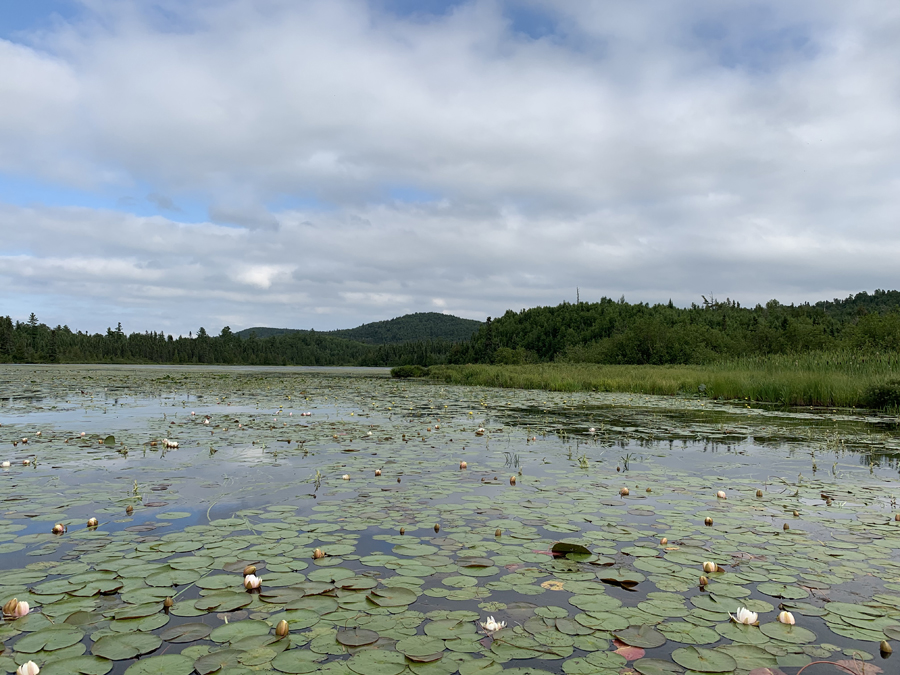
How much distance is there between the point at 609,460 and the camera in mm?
8445

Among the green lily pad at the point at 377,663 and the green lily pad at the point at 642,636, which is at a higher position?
the green lily pad at the point at 642,636

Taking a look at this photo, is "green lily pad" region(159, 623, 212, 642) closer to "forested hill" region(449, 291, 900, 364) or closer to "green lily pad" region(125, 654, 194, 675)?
"green lily pad" region(125, 654, 194, 675)

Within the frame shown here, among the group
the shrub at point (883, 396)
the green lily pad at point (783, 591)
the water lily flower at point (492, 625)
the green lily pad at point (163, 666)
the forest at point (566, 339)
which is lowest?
the green lily pad at point (163, 666)

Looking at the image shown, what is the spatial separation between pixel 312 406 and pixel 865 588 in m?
15.1

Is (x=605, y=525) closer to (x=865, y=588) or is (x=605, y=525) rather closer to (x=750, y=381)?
(x=865, y=588)

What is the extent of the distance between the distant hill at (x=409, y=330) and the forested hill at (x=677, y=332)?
66789 millimetres

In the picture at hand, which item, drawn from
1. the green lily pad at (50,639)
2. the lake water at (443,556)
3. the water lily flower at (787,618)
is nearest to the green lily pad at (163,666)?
the lake water at (443,556)

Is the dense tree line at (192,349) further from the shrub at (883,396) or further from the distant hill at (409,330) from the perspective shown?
the shrub at (883,396)

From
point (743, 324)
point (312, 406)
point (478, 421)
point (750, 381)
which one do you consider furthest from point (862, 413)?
point (743, 324)

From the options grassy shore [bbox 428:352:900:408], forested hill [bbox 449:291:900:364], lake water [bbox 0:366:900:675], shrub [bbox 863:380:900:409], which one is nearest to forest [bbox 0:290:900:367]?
forested hill [bbox 449:291:900:364]

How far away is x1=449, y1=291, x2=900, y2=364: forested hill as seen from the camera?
146 ft

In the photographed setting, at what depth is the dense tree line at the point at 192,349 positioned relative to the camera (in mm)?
93438

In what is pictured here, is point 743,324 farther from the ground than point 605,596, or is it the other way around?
point 743,324

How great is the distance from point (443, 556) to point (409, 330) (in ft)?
587
